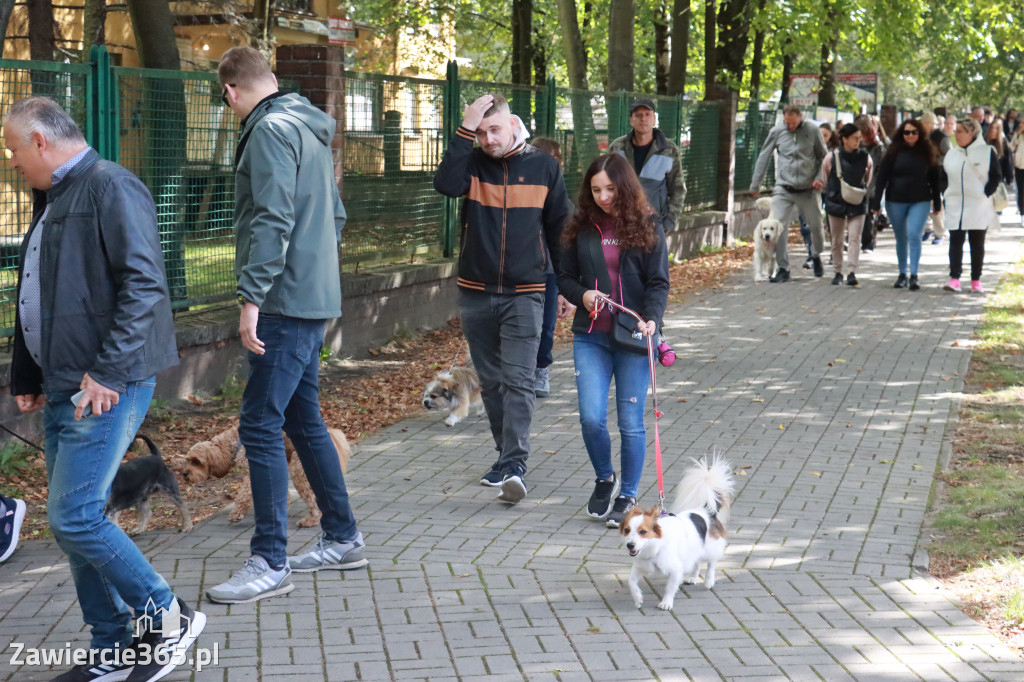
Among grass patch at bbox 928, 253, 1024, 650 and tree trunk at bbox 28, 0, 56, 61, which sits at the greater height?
tree trunk at bbox 28, 0, 56, 61

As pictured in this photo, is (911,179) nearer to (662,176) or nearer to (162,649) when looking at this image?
(662,176)

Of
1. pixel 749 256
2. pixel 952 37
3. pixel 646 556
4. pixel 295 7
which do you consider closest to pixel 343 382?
pixel 646 556

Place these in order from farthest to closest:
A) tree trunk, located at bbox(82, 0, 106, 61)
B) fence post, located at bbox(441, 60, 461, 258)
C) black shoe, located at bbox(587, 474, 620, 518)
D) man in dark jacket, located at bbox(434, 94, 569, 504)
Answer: tree trunk, located at bbox(82, 0, 106, 61)
fence post, located at bbox(441, 60, 461, 258)
man in dark jacket, located at bbox(434, 94, 569, 504)
black shoe, located at bbox(587, 474, 620, 518)

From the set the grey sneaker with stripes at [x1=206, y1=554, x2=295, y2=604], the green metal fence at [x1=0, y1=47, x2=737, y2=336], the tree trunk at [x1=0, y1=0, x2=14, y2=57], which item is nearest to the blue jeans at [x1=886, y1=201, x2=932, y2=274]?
the green metal fence at [x1=0, y1=47, x2=737, y2=336]

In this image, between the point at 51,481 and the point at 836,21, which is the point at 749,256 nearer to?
the point at 836,21

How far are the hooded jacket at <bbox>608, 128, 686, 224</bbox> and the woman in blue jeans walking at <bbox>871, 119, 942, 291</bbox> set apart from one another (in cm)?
638

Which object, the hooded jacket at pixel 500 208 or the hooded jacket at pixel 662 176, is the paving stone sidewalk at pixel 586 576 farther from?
the hooded jacket at pixel 662 176

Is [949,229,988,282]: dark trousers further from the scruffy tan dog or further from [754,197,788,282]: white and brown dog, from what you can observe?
the scruffy tan dog

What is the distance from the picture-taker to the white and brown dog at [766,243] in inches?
621

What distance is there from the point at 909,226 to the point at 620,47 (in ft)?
17.8

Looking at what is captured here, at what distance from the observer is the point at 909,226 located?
1484 cm

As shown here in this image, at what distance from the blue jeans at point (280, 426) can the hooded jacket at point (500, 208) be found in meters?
1.53

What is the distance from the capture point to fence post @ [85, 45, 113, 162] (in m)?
7.75

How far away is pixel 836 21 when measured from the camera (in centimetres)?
2300
